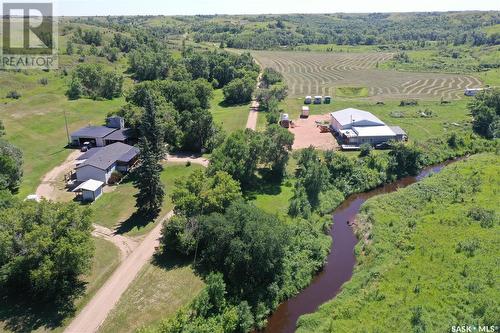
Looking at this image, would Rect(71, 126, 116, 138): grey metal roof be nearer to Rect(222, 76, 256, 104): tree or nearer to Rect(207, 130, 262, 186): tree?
Rect(207, 130, 262, 186): tree

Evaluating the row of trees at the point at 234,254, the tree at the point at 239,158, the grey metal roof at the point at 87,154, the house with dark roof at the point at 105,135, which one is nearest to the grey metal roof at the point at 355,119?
the tree at the point at 239,158

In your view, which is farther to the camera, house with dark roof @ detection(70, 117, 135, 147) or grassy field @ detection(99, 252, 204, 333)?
house with dark roof @ detection(70, 117, 135, 147)

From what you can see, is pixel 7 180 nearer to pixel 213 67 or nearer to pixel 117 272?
pixel 117 272

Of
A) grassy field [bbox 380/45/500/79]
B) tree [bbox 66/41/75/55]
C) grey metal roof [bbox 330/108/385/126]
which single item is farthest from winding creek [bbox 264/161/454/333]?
tree [bbox 66/41/75/55]

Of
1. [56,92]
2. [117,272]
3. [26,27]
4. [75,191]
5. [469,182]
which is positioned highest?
[26,27]

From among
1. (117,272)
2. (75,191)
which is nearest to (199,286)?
(117,272)

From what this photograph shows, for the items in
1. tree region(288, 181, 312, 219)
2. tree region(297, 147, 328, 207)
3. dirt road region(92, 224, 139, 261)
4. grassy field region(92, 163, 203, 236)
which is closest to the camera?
dirt road region(92, 224, 139, 261)
